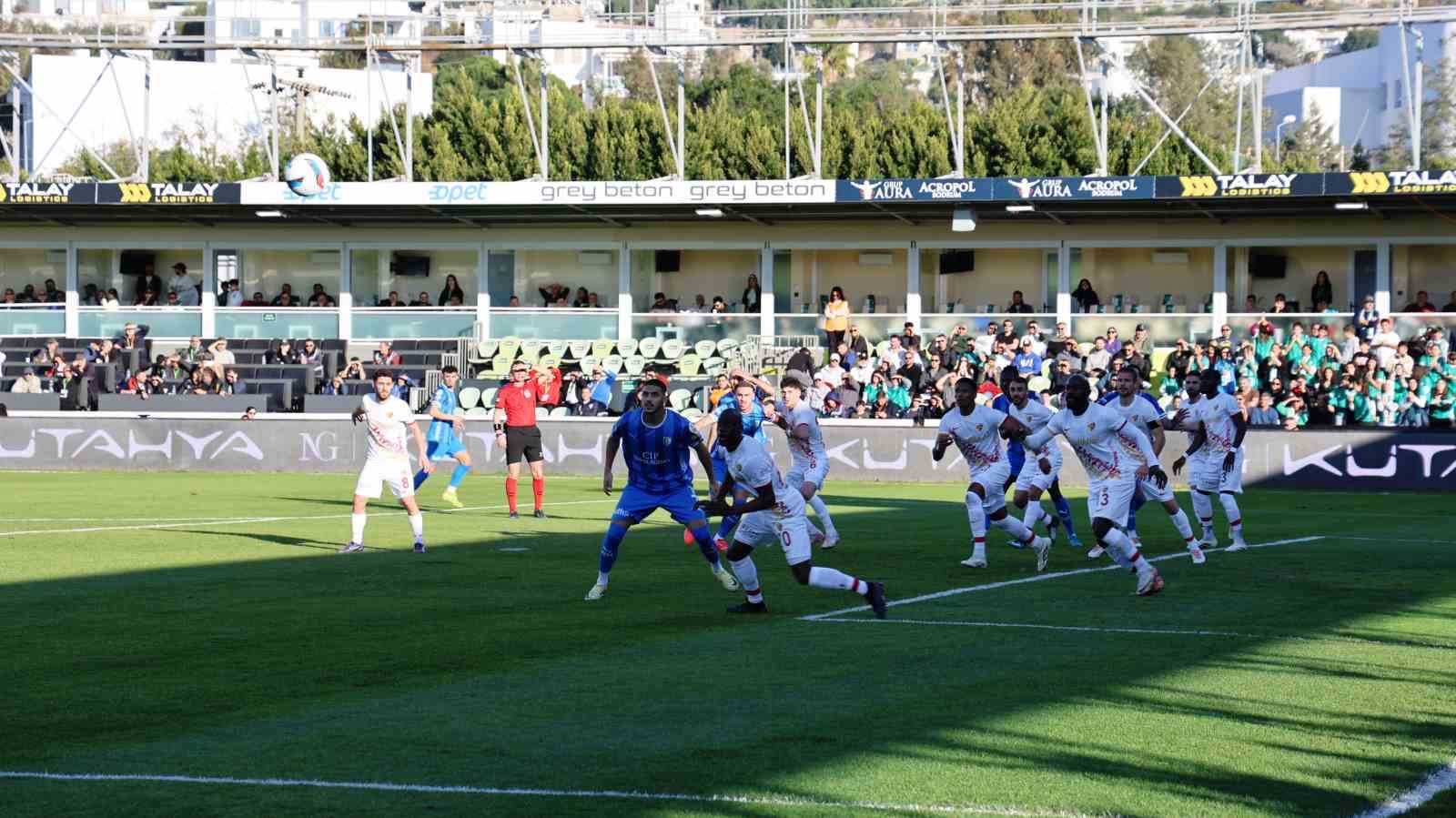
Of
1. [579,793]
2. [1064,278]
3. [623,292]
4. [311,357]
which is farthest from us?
[623,292]

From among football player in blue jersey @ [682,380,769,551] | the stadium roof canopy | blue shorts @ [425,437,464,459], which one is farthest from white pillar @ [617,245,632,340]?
football player in blue jersey @ [682,380,769,551]

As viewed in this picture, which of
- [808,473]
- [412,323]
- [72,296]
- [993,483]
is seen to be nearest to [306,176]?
[412,323]

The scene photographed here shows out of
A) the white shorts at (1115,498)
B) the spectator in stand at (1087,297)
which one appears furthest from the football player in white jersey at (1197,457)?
the spectator in stand at (1087,297)

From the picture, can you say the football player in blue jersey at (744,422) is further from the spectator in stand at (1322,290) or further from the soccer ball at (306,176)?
the spectator in stand at (1322,290)

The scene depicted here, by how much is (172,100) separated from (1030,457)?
84.7 metres

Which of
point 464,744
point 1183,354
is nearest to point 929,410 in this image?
point 1183,354

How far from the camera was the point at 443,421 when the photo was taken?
25859 mm

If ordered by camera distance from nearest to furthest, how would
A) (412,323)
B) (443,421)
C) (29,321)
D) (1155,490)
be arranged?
(1155,490)
(443,421)
(412,323)
(29,321)

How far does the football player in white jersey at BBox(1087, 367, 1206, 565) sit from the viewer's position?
56.2 ft

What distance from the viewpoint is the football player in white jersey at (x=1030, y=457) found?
58.4 feet

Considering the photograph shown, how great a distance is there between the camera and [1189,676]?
11.0 metres

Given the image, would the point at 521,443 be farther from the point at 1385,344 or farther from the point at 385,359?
the point at 1385,344

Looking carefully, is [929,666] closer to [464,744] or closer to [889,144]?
[464,744]

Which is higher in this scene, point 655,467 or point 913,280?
point 913,280
